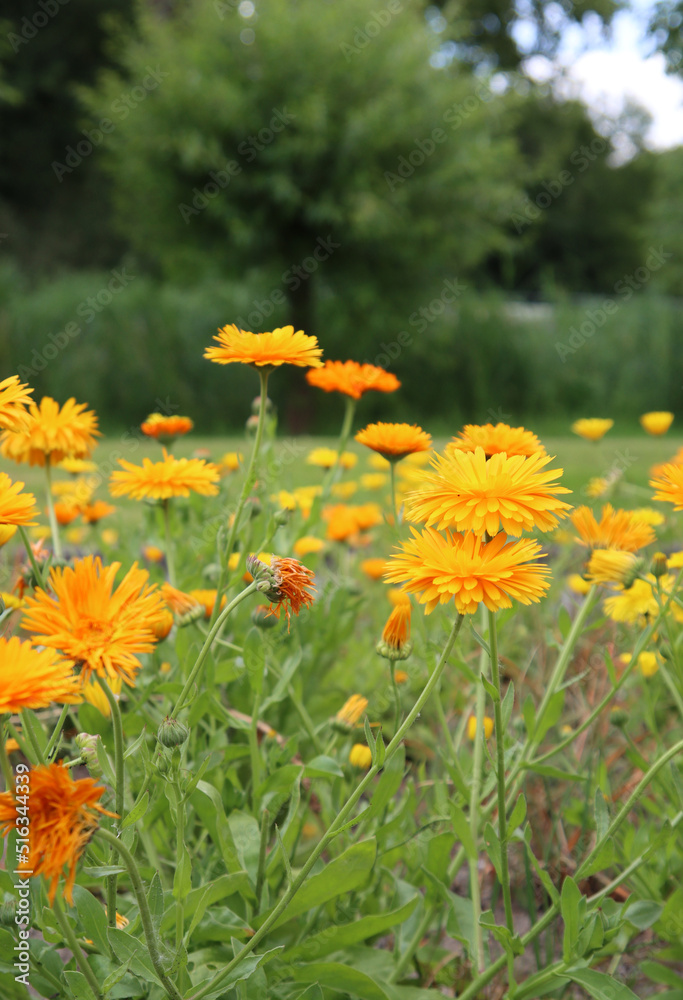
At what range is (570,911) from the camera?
2.67 feet

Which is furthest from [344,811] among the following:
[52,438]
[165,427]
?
[165,427]

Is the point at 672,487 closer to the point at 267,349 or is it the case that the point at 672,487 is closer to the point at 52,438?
the point at 267,349

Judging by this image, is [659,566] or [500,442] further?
[659,566]

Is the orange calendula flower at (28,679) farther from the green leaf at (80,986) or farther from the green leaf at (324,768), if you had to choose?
the green leaf at (324,768)

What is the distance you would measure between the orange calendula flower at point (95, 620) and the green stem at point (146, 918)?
0.12 metres

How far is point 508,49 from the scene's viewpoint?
19.4 metres

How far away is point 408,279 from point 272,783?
8.77 meters

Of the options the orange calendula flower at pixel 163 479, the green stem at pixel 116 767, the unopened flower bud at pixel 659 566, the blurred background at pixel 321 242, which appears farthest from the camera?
the blurred background at pixel 321 242

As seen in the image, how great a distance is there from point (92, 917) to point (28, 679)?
38 cm

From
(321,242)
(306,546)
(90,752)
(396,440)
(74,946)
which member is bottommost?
(74,946)

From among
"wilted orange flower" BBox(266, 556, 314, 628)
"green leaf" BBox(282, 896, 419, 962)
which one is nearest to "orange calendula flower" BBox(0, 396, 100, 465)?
"wilted orange flower" BBox(266, 556, 314, 628)

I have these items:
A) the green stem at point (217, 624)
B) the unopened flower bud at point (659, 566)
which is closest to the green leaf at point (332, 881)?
the green stem at point (217, 624)

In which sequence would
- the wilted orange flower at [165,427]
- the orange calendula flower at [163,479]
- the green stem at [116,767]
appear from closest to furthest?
the green stem at [116,767] < the orange calendula flower at [163,479] < the wilted orange flower at [165,427]

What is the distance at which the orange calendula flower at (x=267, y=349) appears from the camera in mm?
893
